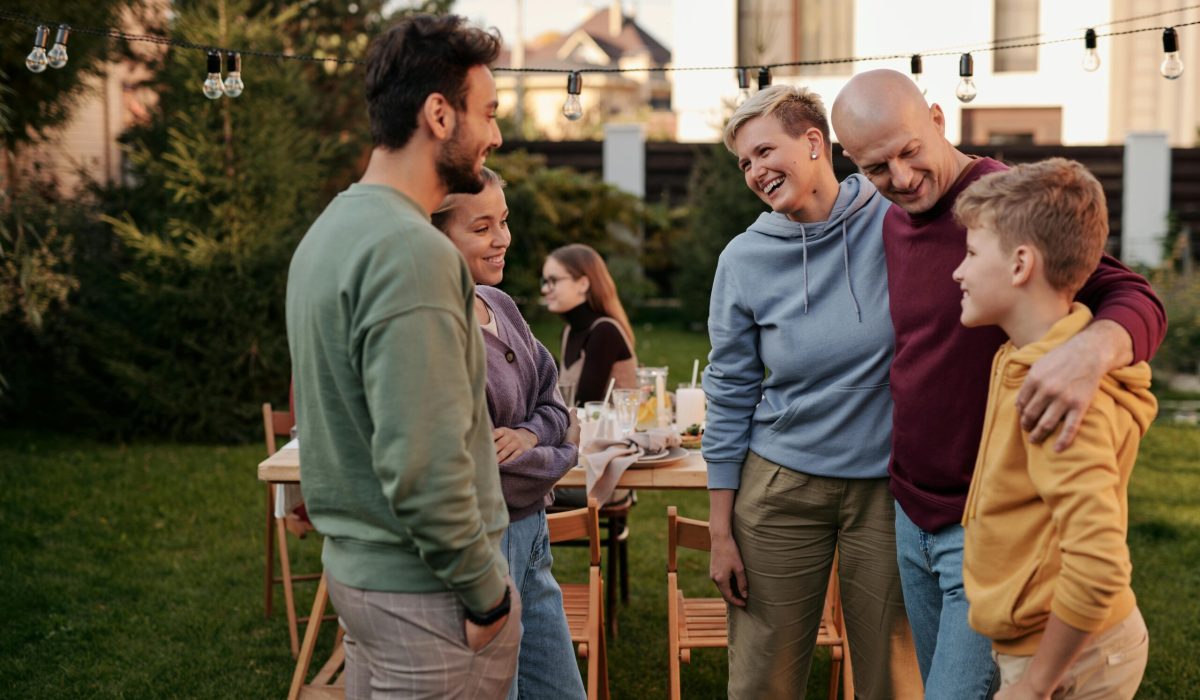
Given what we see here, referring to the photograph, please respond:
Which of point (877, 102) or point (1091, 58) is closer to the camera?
point (877, 102)

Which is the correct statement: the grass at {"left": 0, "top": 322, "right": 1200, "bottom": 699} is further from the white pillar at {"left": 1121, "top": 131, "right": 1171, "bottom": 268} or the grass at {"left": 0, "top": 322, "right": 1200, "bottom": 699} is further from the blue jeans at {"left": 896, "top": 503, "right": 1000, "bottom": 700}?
the white pillar at {"left": 1121, "top": 131, "right": 1171, "bottom": 268}

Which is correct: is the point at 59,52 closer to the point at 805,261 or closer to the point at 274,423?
the point at 274,423

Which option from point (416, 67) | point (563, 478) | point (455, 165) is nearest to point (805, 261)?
point (455, 165)

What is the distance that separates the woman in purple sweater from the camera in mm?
2977

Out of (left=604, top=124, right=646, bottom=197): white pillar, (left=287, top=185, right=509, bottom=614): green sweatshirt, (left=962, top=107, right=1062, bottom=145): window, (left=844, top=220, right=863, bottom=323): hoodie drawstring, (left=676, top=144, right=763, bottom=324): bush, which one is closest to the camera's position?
(left=287, top=185, right=509, bottom=614): green sweatshirt

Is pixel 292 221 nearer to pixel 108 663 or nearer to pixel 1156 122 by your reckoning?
pixel 108 663

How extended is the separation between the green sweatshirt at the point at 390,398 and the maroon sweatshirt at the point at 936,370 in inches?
39.6

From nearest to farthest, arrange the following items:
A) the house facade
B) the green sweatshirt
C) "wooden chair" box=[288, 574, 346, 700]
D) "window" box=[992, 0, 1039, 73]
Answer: the green sweatshirt, "wooden chair" box=[288, 574, 346, 700], the house facade, "window" box=[992, 0, 1039, 73]

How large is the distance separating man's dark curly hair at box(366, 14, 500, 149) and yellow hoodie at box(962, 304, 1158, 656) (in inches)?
42.9

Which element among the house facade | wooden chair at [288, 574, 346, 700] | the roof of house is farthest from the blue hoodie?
the roof of house

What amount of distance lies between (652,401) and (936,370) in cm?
240

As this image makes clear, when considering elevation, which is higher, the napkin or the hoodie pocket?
the hoodie pocket

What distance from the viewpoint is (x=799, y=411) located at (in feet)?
9.32

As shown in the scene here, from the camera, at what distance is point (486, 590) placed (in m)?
1.98
